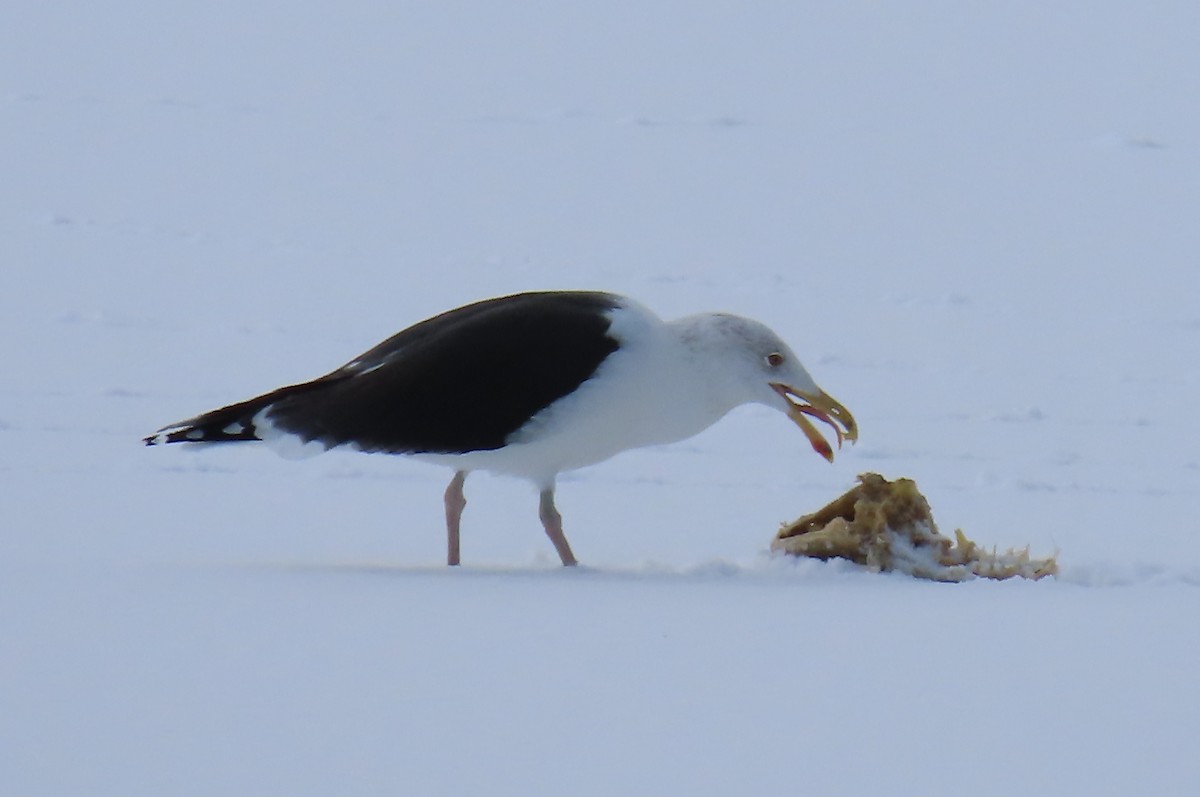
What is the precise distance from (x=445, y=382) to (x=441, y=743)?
2.38 m

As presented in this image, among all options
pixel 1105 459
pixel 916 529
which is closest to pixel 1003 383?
pixel 1105 459

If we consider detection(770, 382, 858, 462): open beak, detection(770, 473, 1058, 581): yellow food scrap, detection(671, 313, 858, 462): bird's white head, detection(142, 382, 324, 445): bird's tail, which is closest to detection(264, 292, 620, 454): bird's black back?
detection(142, 382, 324, 445): bird's tail

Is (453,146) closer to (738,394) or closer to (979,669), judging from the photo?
(738,394)

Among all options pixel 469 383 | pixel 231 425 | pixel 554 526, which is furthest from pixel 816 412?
pixel 231 425

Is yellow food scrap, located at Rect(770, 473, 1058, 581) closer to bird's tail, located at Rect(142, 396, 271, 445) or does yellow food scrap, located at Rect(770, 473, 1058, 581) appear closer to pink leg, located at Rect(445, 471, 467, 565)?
pink leg, located at Rect(445, 471, 467, 565)

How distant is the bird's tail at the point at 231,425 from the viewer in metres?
6.39

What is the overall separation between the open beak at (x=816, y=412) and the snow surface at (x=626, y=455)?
1.75 feet

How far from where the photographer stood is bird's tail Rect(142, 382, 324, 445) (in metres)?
6.39

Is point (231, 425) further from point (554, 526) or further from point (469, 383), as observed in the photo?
point (554, 526)

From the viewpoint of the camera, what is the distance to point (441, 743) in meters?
3.90

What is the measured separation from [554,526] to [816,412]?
96 centimetres

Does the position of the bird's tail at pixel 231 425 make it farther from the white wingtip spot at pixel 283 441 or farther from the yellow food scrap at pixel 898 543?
the yellow food scrap at pixel 898 543

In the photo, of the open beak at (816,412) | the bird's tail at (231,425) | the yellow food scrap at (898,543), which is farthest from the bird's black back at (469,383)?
the yellow food scrap at (898,543)

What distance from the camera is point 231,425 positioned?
6.39 meters
